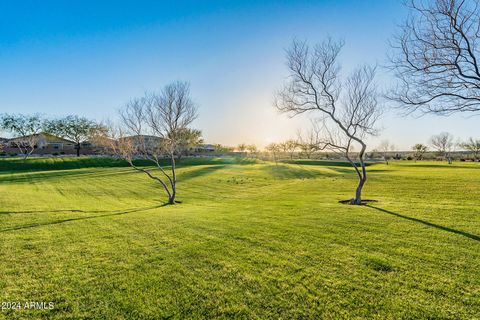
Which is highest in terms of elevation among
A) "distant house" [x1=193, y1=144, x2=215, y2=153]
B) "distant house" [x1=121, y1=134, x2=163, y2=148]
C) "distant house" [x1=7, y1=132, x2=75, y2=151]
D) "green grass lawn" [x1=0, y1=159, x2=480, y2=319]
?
"distant house" [x1=7, y1=132, x2=75, y2=151]

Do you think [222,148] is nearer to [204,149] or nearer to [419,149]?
[204,149]

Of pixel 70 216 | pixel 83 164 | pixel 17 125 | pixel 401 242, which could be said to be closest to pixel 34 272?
pixel 70 216

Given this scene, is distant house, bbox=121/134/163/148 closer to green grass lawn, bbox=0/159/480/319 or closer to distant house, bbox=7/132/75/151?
green grass lawn, bbox=0/159/480/319

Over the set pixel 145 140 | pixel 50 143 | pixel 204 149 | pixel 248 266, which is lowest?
pixel 248 266

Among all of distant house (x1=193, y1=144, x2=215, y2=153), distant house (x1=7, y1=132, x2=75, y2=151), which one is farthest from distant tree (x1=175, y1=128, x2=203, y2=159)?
distant house (x1=7, y1=132, x2=75, y2=151)

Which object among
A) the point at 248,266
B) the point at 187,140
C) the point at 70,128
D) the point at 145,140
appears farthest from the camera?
the point at 70,128

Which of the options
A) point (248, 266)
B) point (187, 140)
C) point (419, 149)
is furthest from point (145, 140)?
point (419, 149)

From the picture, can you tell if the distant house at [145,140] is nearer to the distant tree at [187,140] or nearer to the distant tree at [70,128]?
the distant tree at [187,140]

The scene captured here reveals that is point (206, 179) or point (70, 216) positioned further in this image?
point (206, 179)

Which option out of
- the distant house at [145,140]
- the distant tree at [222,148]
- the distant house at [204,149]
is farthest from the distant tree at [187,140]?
the distant tree at [222,148]

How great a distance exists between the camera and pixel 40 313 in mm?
3545

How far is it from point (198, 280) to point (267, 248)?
6.98 ft

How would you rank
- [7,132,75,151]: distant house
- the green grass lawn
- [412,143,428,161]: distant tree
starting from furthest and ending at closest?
[412,143,428,161]: distant tree
[7,132,75,151]: distant house
the green grass lawn

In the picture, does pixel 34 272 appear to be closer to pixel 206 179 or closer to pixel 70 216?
pixel 70 216
